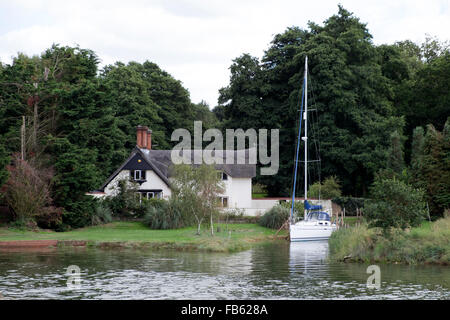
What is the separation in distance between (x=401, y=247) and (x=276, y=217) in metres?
19.3

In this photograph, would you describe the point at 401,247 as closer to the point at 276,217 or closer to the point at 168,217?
the point at 276,217

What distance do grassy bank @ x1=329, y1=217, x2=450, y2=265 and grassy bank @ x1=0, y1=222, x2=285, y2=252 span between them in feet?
27.9

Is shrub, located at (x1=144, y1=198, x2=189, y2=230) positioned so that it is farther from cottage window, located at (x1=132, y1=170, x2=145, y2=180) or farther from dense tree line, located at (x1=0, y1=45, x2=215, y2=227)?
cottage window, located at (x1=132, y1=170, x2=145, y2=180)

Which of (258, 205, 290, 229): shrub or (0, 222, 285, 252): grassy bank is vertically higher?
(258, 205, 290, 229): shrub

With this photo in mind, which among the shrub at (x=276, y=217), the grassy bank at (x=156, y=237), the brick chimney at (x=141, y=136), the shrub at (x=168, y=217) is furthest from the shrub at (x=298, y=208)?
the brick chimney at (x=141, y=136)

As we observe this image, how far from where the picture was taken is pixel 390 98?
68688 millimetres

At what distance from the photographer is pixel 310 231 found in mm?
41812

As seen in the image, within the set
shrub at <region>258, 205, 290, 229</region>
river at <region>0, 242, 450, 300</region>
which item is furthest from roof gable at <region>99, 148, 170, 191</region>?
river at <region>0, 242, 450, 300</region>

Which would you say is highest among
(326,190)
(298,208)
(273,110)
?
(273,110)

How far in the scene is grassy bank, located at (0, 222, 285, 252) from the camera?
35844mm

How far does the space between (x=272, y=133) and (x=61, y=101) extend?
88.7 ft

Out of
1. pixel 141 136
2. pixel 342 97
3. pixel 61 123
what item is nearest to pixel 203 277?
pixel 61 123

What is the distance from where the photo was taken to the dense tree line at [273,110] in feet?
148

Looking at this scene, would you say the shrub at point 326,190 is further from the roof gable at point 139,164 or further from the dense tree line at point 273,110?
the roof gable at point 139,164
